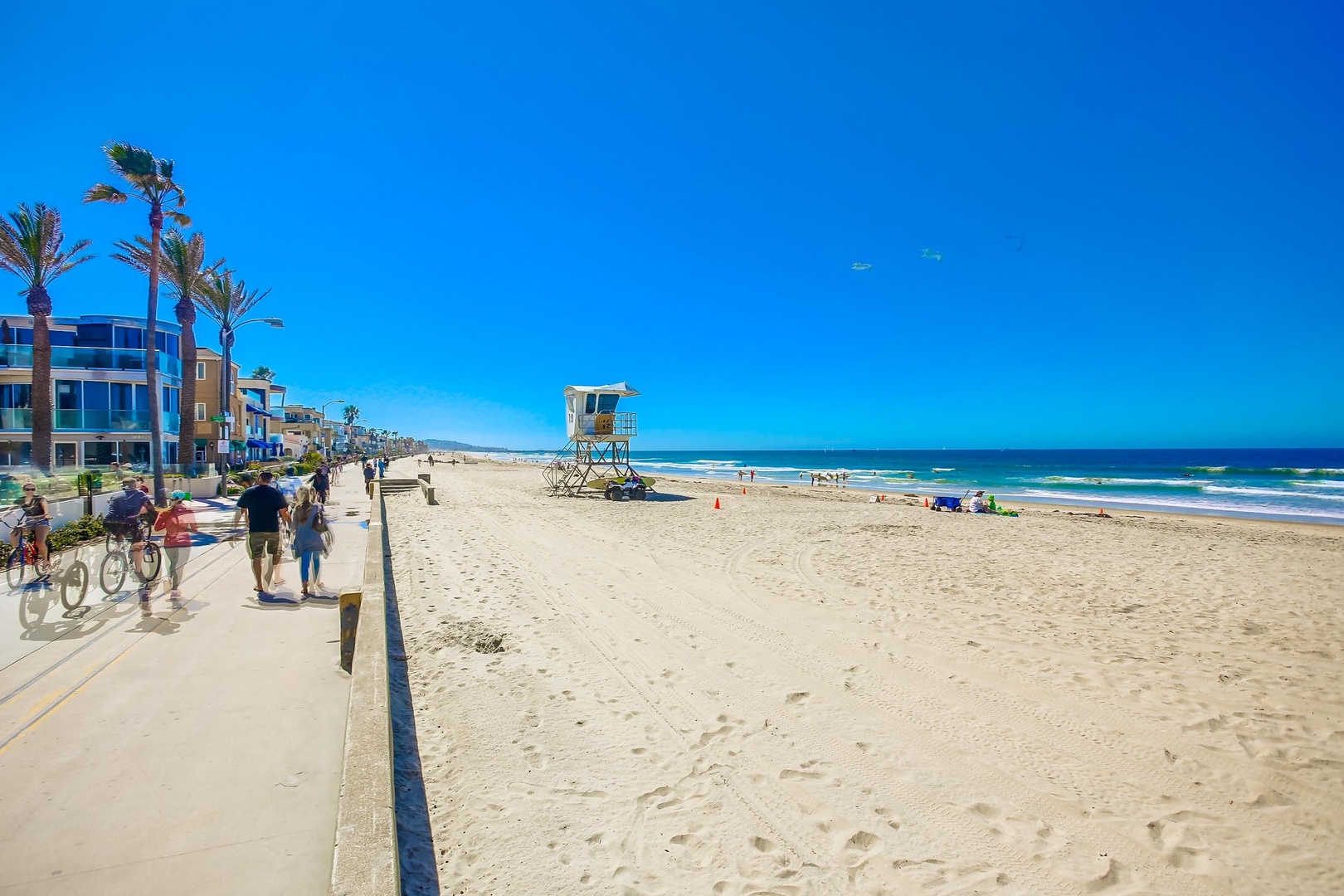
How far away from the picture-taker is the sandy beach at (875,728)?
354cm

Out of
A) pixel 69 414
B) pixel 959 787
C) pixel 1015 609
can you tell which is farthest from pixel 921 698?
pixel 69 414

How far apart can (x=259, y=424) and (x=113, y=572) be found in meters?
53.5

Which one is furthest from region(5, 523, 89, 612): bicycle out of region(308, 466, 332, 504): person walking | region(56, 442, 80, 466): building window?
region(56, 442, 80, 466): building window

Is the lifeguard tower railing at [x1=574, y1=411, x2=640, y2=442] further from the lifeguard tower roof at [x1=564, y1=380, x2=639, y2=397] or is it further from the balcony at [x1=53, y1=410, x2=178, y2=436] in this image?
the balcony at [x1=53, y1=410, x2=178, y2=436]

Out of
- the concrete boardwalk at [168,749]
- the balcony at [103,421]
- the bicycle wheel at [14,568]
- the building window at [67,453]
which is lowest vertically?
the concrete boardwalk at [168,749]

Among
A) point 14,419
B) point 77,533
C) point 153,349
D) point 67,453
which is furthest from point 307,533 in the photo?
point 14,419

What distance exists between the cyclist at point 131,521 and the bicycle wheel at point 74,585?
21.0 inches

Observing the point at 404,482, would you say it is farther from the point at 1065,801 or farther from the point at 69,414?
the point at 1065,801

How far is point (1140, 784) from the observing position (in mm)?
4402

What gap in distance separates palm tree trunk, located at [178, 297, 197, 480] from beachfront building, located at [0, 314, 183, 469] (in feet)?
16.8

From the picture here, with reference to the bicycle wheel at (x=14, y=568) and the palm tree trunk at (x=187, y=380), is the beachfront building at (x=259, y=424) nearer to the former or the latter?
the palm tree trunk at (x=187, y=380)

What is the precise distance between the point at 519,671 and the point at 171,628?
4.05 meters

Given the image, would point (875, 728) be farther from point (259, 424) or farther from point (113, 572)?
point (259, 424)

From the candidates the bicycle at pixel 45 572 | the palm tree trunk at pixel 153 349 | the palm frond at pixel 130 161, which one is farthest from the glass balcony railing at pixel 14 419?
the bicycle at pixel 45 572
